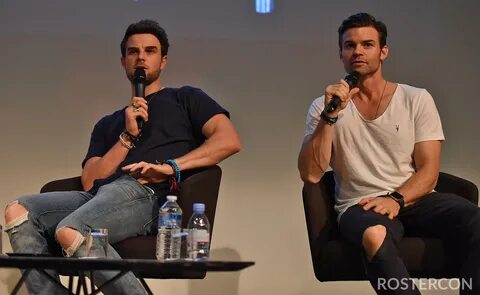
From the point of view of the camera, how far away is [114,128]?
9.11 feet

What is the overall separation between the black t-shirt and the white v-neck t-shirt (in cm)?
44

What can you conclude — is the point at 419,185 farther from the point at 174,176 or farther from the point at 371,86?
the point at 174,176

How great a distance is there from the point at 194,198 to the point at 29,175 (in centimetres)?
125

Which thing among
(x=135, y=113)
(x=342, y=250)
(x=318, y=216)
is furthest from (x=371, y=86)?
(x=135, y=113)

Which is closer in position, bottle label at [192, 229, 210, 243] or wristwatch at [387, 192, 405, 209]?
bottle label at [192, 229, 210, 243]

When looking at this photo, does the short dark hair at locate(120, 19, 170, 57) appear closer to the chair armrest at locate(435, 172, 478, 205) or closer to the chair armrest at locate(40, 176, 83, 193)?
the chair armrest at locate(40, 176, 83, 193)

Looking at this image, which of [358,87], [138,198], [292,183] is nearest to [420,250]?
[358,87]

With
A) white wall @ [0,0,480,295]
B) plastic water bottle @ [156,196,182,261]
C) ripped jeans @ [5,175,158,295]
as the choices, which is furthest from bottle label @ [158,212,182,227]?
white wall @ [0,0,480,295]

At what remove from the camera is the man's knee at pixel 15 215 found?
91.0 inches

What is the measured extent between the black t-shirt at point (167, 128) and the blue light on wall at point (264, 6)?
889 mm

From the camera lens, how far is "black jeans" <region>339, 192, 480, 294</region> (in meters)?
2.03

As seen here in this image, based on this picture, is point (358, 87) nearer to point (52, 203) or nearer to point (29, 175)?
point (52, 203)

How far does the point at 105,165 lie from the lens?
2.61m

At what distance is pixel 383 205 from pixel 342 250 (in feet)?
0.67
